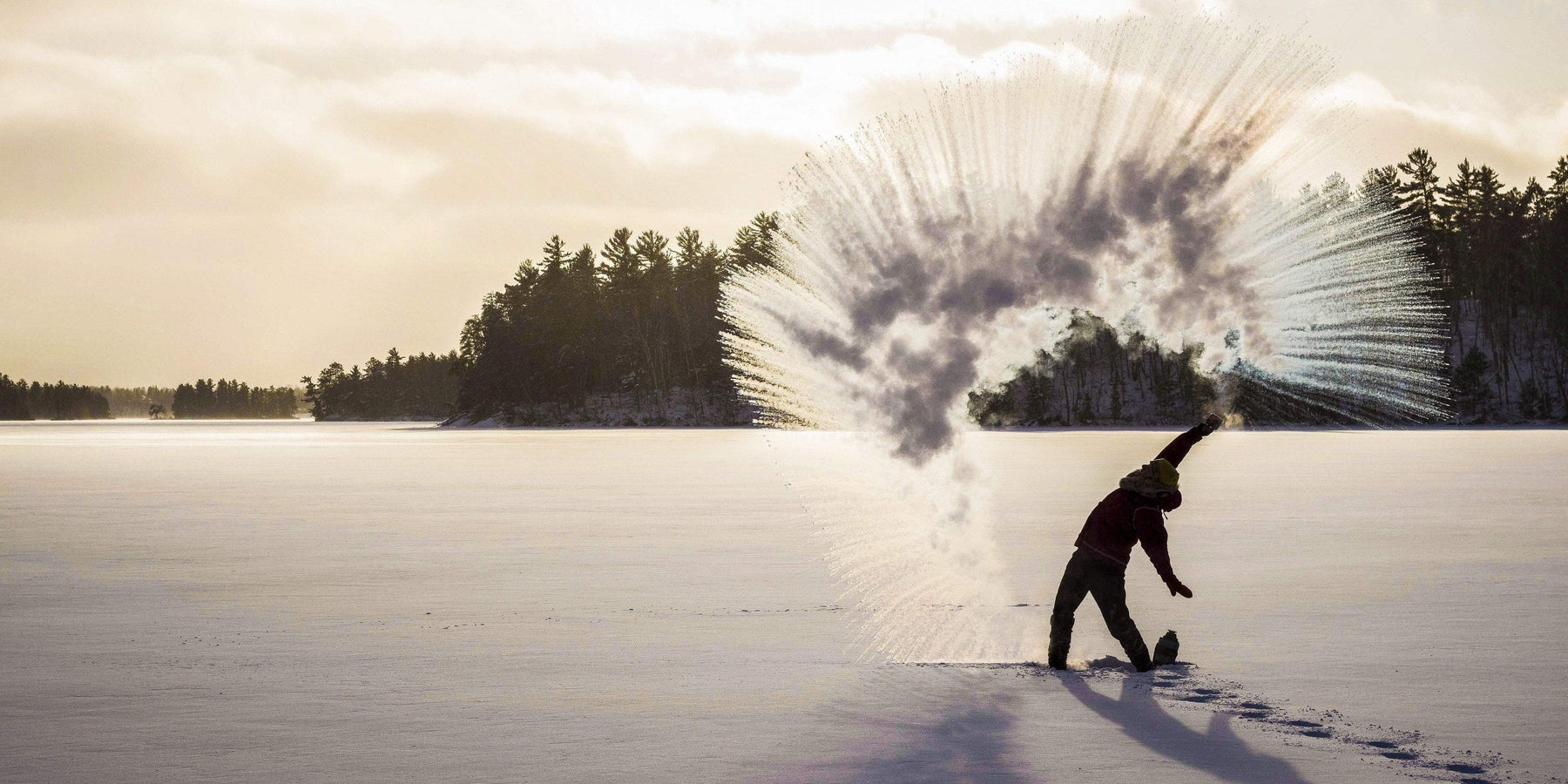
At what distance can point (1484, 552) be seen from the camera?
56.5 ft

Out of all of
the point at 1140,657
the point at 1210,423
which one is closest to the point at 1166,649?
the point at 1140,657

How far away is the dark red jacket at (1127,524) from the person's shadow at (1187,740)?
100cm

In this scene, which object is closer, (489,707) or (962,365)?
(489,707)

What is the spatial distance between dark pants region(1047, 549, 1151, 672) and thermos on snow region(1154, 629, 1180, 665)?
0.37 feet

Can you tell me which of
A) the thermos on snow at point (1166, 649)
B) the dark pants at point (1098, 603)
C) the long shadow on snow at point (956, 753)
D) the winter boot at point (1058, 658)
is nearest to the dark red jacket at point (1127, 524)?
the dark pants at point (1098, 603)

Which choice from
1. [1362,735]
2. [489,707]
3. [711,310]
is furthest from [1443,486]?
[711,310]

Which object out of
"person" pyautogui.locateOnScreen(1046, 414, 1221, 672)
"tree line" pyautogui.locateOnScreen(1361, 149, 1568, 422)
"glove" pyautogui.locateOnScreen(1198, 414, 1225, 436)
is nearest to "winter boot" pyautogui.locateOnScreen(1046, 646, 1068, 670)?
"person" pyautogui.locateOnScreen(1046, 414, 1221, 672)

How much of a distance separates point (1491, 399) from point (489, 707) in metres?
120

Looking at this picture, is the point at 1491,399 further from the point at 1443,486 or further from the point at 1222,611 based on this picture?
the point at 1222,611

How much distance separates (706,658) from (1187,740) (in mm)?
3882

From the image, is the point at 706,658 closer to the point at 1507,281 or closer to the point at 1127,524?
the point at 1127,524

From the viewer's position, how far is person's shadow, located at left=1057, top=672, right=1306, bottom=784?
275 inches

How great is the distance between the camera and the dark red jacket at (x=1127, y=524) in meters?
9.52

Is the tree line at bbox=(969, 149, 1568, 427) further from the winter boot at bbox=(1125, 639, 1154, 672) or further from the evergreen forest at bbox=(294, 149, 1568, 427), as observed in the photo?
the winter boot at bbox=(1125, 639, 1154, 672)
